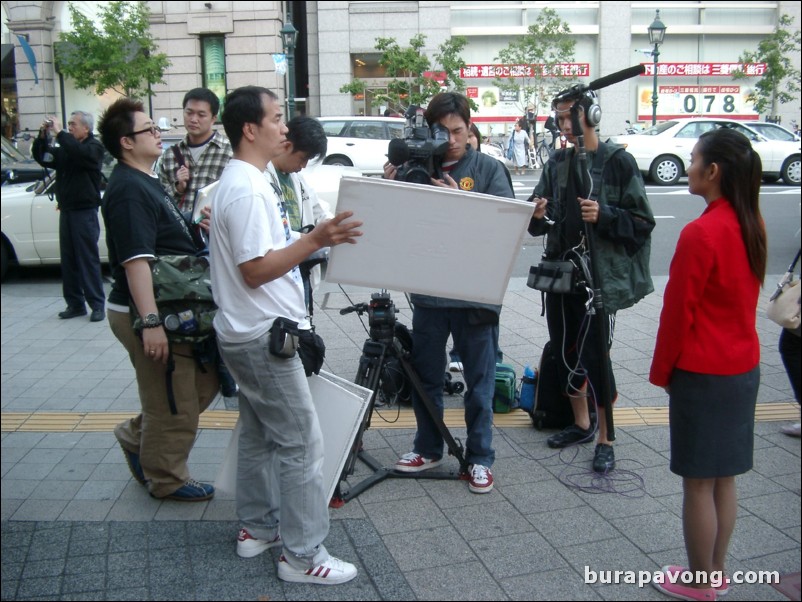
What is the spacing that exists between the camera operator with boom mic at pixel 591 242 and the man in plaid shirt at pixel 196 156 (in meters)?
2.27

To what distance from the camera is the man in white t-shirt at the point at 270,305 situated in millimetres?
2984

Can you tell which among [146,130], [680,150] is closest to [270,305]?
[146,130]

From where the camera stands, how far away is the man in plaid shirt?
555 centimetres

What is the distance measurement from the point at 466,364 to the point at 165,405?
1.49 meters

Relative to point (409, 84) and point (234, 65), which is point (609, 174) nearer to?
point (234, 65)

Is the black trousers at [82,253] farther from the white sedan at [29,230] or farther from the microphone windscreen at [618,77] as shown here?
the microphone windscreen at [618,77]

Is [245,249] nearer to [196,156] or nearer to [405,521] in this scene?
[405,521]

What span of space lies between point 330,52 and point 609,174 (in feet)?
85.4

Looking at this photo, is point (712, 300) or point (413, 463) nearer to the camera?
point (712, 300)

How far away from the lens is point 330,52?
28891mm

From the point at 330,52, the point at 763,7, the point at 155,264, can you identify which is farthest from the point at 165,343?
the point at 763,7

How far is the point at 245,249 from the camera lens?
9.73ft

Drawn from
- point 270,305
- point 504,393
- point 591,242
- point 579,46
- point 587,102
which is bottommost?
point 504,393

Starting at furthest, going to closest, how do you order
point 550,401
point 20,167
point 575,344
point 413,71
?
1. point 413,71
2. point 20,167
3. point 550,401
4. point 575,344
